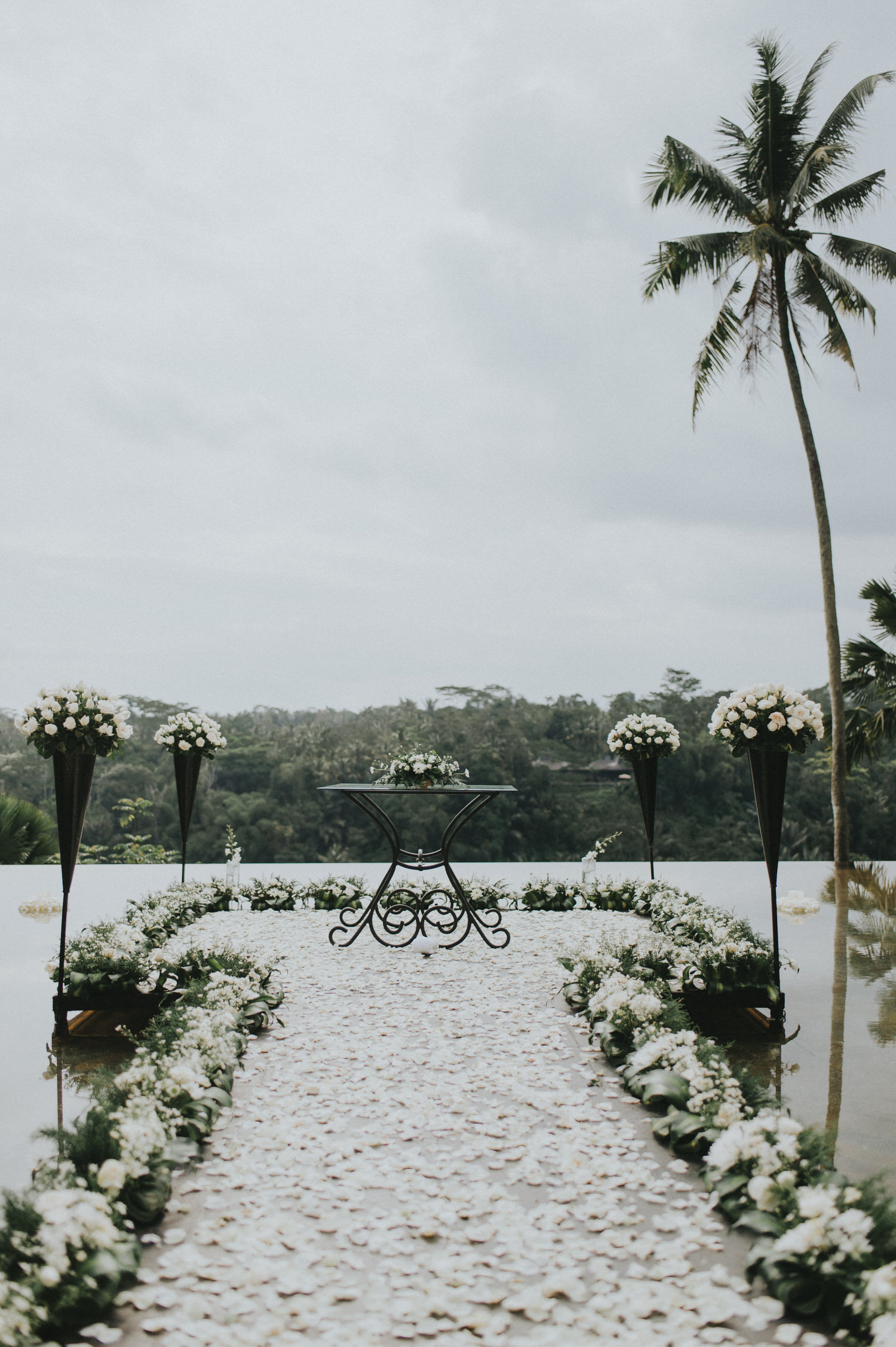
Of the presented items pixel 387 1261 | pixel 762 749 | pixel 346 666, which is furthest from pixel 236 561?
pixel 387 1261

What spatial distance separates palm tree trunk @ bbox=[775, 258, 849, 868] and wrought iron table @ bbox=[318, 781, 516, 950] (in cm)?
485

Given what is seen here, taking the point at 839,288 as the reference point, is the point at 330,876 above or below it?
below

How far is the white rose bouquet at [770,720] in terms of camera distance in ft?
11.9

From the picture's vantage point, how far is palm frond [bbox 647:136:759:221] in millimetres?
8438

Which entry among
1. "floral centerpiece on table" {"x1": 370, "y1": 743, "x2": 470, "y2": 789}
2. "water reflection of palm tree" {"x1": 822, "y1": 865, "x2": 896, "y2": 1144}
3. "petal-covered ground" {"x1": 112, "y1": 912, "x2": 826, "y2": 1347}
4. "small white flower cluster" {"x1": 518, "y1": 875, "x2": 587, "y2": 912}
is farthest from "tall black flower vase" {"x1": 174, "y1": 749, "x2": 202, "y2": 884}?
"water reflection of palm tree" {"x1": 822, "y1": 865, "x2": 896, "y2": 1144}

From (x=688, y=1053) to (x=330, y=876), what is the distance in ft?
15.1

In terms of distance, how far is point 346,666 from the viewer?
814 inches

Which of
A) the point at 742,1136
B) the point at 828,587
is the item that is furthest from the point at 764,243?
the point at 742,1136

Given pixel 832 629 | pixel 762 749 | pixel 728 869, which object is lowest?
pixel 728 869

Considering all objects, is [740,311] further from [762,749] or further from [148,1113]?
[148,1113]

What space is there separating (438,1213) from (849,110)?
408 inches

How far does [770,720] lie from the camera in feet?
12.0

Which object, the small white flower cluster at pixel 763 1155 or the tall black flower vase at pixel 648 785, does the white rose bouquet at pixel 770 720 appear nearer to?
the small white flower cluster at pixel 763 1155

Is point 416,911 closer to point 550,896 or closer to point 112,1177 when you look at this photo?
point 550,896
